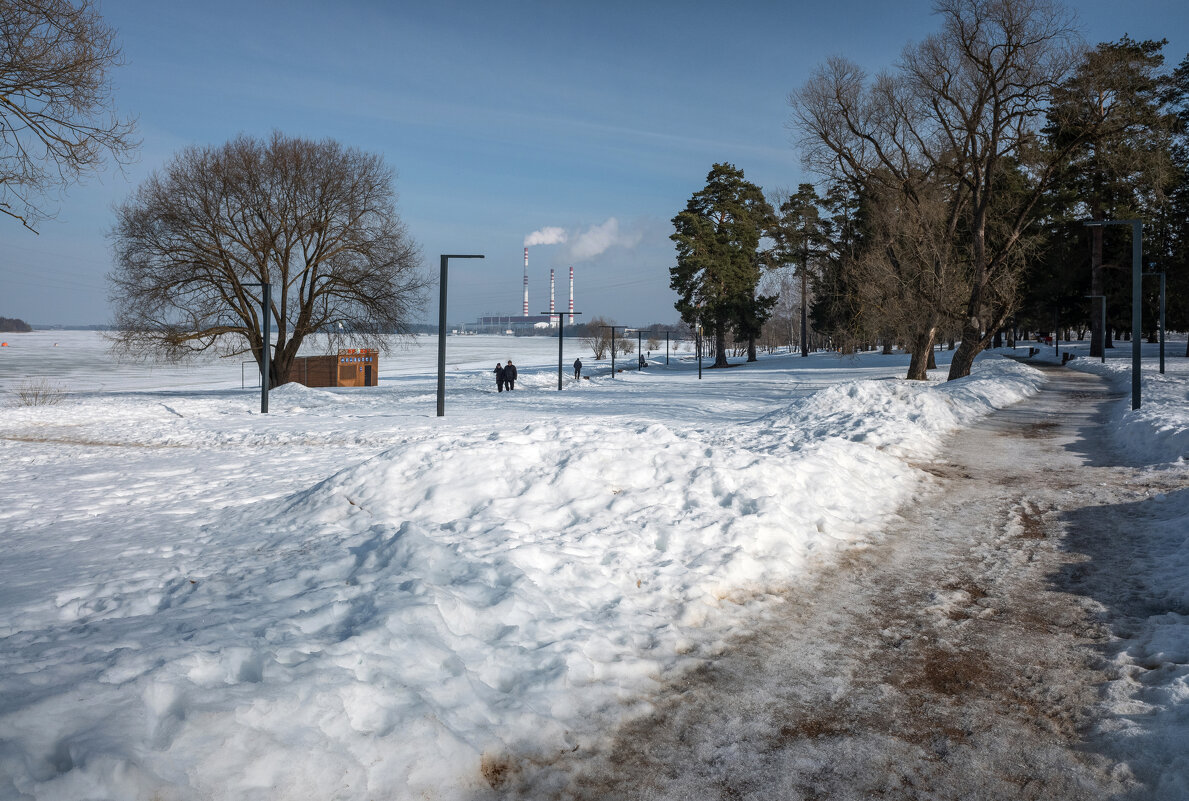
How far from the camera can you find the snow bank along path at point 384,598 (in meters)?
2.97

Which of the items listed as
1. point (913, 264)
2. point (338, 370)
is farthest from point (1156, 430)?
point (338, 370)

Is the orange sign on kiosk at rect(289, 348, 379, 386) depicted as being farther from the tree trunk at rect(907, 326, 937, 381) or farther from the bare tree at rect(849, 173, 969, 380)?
the tree trunk at rect(907, 326, 937, 381)

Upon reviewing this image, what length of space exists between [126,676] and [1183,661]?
224 inches

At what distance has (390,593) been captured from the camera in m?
4.69

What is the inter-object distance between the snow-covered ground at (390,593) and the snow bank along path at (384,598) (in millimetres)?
17

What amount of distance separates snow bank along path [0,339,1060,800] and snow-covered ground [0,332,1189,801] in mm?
17

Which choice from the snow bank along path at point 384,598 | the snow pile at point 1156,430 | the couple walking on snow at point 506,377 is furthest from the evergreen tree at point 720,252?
the snow bank along path at point 384,598

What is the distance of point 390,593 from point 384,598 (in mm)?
95

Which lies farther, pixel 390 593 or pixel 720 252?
pixel 720 252

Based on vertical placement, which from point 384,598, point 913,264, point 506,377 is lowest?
point 384,598

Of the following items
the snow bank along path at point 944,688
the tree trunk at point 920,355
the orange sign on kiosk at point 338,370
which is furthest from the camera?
the orange sign on kiosk at point 338,370

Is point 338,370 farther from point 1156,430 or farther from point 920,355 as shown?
point 1156,430

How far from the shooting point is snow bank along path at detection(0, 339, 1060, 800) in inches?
117

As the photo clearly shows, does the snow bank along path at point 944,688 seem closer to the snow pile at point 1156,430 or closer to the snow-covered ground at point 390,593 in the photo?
the snow-covered ground at point 390,593
